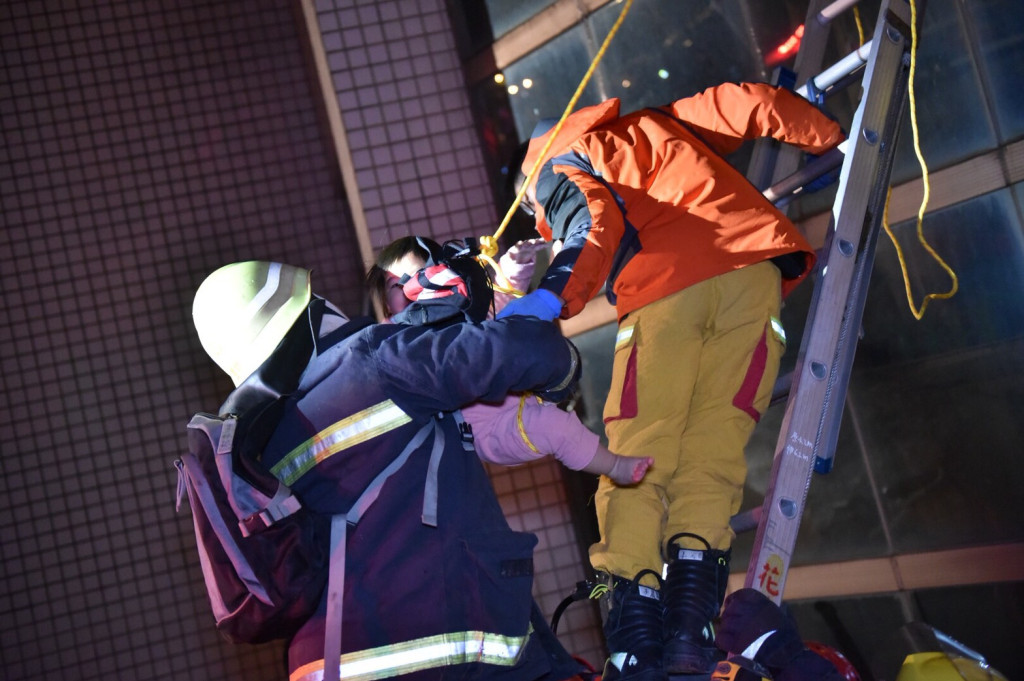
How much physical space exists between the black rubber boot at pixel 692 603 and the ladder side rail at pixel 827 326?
4.2 inches

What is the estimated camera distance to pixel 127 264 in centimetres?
489

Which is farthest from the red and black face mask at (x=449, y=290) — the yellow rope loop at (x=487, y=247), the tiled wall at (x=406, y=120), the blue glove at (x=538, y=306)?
the tiled wall at (x=406, y=120)

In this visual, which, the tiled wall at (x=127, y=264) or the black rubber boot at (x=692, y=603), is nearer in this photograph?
the black rubber boot at (x=692, y=603)

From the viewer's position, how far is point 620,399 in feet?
7.56

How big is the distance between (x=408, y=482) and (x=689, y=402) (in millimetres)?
865

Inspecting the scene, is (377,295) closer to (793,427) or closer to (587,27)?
(793,427)

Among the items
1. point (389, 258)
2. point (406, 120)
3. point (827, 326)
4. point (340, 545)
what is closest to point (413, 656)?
point (340, 545)

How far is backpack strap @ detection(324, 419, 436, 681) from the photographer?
1617 millimetres

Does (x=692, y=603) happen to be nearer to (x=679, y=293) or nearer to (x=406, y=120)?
(x=679, y=293)

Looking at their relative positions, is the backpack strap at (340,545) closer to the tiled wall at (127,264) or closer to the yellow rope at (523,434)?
the yellow rope at (523,434)

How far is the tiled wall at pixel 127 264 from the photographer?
4648mm

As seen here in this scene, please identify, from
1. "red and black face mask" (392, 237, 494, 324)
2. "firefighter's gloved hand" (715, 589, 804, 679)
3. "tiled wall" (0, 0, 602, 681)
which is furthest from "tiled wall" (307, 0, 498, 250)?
"firefighter's gloved hand" (715, 589, 804, 679)

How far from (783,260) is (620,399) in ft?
1.83

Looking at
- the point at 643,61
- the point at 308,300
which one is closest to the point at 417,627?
the point at 308,300
